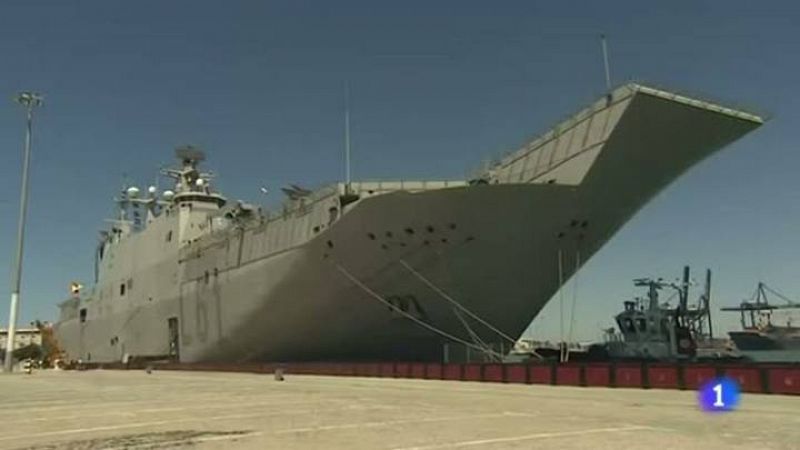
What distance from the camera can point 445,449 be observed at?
8.63m

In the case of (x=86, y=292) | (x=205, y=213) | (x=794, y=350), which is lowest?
(x=794, y=350)

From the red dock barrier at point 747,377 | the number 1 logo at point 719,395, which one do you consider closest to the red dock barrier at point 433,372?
the number 1 logo at point 719,395

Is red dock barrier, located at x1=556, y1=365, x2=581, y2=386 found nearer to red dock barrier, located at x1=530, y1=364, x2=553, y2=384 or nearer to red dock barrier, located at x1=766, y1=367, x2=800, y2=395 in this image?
red dock barrier, located at x1=530, y1=364, x2=553, y2=384

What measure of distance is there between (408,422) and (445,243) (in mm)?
18239

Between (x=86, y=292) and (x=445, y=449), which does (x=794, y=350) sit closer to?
(x=86, y=292)

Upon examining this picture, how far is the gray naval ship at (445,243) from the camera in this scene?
2702 cm

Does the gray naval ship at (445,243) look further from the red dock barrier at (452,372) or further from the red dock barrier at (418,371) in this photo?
the red dock barrier at (452,372)

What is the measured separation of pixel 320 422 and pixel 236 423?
1.45 metres

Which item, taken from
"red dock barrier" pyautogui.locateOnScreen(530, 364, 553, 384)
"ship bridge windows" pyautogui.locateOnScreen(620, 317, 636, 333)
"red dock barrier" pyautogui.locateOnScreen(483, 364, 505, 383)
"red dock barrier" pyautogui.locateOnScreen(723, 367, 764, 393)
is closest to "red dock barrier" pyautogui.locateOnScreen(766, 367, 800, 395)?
"red dock barrier" pyautogui.locateOnScreen(723, 367, 764, 393)

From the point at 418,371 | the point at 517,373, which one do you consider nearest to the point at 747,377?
the point at 517,373

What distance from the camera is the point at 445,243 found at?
29.8 m

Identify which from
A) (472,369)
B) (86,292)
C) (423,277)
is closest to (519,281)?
(423,277)

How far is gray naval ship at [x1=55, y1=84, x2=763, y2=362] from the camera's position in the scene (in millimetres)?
27016

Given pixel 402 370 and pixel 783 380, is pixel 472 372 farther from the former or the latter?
pixel 783 380
